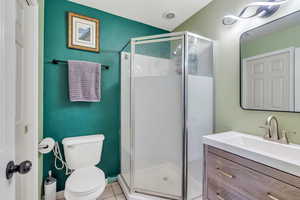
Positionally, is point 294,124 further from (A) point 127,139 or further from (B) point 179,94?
(A) point 127,139

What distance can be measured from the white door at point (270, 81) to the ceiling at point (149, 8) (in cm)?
103

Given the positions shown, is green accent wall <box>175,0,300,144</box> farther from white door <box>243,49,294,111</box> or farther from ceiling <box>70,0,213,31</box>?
ceiling <box>70,0,213,31</box>

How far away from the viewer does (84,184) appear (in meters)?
1.40

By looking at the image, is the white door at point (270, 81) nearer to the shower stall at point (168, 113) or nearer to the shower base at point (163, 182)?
the shower stall at point (168, 113)

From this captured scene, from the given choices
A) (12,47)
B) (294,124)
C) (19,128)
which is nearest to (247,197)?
(294,124)

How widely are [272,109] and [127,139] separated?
5.20ft

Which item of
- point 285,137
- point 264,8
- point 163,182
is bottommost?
point 163,182

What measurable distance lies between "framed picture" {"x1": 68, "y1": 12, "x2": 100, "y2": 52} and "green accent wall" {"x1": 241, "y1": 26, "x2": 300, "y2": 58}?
178 centimetres

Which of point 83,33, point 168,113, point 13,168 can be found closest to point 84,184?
point 13,168

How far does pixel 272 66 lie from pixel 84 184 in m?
2.05

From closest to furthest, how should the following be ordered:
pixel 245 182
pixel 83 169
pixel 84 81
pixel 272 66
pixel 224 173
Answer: pixel 245 182
pixel 224 173
pixel 272 66
pixel 83 169
pixel 84 81

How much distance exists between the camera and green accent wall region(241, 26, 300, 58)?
117cm

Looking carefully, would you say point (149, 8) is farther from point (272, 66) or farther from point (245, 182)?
point (245, 182)

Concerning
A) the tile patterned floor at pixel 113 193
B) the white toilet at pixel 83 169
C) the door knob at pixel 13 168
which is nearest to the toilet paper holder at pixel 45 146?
the white toilet at pixel 83 169
